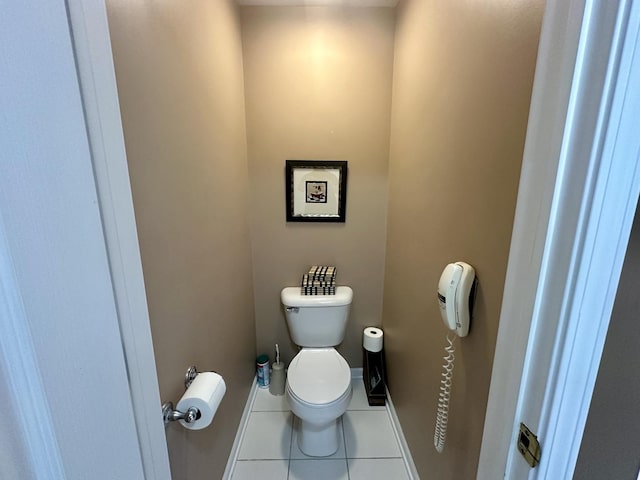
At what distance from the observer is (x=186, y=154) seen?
1.07 metres

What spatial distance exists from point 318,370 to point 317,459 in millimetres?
444

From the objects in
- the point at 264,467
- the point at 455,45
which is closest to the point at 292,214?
the point at 455,45

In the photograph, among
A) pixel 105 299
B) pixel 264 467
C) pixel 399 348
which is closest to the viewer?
pixel 105 299

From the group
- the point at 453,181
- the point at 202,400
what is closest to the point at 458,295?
the point at 453,181

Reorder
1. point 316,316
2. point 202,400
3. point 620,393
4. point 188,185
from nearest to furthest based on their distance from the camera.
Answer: point 620,393 < point 202,400 < point 188,185 < point 316,316

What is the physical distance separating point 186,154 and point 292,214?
3.21ft

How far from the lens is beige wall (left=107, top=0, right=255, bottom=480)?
0.79 meters

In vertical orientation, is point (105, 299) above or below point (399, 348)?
above

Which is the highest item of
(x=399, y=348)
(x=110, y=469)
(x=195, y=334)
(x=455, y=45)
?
(x=455, y=45)

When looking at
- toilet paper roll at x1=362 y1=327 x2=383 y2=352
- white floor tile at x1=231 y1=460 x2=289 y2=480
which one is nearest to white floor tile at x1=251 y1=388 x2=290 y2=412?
white floor tile at x1=231 y1=460 x2=289 y2=480

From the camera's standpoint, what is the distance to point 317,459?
167 cm

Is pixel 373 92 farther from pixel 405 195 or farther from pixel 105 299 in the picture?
pixel 105 299

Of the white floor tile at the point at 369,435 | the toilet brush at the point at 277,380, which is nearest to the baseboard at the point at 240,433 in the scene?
the toilet brush at the point at 277,380

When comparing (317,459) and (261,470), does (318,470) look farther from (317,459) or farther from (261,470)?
(261,470)
